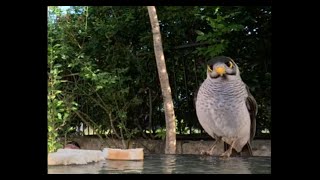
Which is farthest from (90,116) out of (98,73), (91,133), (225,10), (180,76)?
(225,10)

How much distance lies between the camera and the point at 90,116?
4.05 meters

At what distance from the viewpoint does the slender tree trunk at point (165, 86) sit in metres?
3.27

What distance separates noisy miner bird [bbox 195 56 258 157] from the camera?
2.31m

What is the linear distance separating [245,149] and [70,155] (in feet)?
3.66

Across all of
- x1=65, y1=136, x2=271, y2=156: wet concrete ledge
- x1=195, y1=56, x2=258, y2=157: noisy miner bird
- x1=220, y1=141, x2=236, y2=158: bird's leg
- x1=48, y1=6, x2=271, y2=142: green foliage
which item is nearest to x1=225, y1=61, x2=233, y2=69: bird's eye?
x1=195, y1=56, x2=258, y2=157: noisy miner bird

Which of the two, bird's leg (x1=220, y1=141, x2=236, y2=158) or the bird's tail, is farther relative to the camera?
the bird's tail

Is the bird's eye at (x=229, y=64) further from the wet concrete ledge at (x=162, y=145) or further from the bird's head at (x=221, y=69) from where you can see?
the wet concrete ledge at (x=162, y=145)

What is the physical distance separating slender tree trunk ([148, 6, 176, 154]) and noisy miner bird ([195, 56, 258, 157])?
81 cm

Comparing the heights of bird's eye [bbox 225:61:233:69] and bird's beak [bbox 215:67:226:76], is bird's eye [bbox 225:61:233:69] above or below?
above

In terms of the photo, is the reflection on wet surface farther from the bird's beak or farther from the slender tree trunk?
the slender tree trunk

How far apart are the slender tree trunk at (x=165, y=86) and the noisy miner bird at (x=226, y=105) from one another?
81cm

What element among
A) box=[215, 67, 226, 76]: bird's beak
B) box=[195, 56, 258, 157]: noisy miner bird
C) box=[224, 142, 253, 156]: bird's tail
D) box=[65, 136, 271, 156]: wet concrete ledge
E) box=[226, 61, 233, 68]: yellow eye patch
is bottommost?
box=[65, 136, 271, 156]: wet concrete ledge

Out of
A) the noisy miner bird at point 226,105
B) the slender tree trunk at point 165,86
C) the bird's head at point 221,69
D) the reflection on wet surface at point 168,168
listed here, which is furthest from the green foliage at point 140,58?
the reflection on wet surface at point 168,168

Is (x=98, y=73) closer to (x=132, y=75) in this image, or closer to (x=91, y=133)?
(x=132, y=75)
